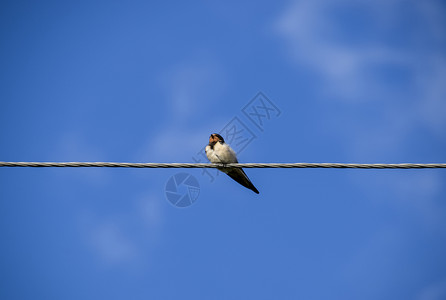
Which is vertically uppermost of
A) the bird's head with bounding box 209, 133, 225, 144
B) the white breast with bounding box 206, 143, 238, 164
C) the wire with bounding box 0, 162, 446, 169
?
the bird's head with bounding box 209, 133, 225, 144

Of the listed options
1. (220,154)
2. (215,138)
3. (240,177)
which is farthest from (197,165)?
(215,138)

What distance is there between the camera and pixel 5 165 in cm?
478

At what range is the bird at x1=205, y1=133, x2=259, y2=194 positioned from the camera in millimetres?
7223

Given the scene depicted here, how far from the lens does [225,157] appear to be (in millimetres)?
7219

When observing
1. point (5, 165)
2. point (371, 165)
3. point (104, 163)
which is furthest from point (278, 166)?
point (5, 165)

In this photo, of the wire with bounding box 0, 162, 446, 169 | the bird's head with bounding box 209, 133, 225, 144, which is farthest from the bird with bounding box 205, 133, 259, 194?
the wire with bounding box 0, 162, 446, 169

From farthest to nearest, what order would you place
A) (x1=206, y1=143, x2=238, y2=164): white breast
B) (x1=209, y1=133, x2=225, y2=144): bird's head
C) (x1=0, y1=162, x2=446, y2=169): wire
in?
1. (x1=209, y1=133, x2=225, y2=144): bird's head
2. (x1=206, y1=143, x2=238, y2=164): white breast
3. (x1=0, y1=162, x2=446, y2=169): wire

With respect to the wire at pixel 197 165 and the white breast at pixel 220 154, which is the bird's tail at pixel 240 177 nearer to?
the white breast at pixel 220 154

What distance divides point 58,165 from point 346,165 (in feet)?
9.58

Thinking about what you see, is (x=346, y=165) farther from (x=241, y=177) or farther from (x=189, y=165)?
(x=241, y=177)

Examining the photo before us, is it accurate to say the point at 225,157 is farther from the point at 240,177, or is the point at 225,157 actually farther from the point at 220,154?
the point at 240,177

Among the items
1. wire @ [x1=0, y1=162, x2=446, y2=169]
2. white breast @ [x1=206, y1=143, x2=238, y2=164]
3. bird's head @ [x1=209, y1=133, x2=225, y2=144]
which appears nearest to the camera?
wire @ [x1=0, y1=162, x2=446, y2=169]

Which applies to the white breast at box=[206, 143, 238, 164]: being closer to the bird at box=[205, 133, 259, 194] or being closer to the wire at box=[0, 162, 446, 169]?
the bird at box=[205, 133, 259, 194]

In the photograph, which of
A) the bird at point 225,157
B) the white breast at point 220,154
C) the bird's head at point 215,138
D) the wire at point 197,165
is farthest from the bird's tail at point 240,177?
the wire at point 197,165
